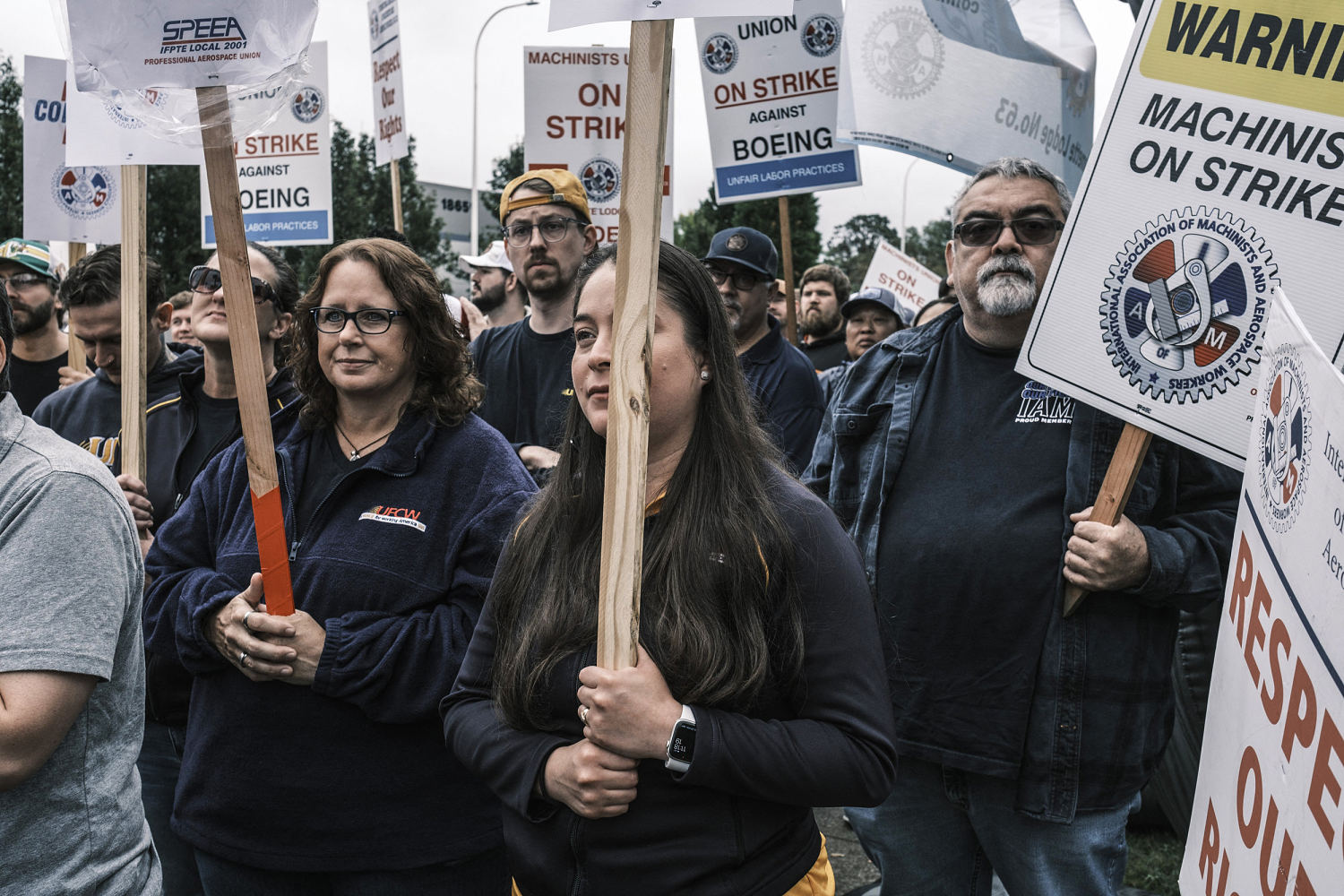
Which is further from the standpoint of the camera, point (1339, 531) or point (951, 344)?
point (951, 344)

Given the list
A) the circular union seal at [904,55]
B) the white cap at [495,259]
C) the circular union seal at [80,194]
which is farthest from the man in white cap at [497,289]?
the circular union seal at [904,55]

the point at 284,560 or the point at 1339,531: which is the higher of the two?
the point at 1339,531

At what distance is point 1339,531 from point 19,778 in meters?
1.77

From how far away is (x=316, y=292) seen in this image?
2740 millimetres

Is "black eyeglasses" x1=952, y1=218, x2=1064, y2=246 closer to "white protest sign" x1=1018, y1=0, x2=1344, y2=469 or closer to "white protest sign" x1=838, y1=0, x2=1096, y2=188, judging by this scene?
"white protest sign" x1=1018, y1=0, x2=1344, y2=469

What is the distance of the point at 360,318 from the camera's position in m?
2.67

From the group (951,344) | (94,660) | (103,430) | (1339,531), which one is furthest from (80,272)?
(1339,531)

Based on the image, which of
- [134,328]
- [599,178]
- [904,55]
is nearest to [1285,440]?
[904,55]

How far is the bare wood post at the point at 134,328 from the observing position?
9.59 feet

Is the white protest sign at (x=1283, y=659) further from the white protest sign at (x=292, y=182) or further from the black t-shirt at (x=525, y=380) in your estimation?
the white protest sign at (x=292, y=182)

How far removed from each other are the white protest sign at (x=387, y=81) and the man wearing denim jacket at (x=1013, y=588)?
16.8 ft

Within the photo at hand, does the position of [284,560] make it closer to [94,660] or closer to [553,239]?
[94,660]

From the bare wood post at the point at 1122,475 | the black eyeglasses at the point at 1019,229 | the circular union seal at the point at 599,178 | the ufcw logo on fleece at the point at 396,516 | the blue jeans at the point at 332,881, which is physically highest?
the circular union seal at the point at 599,178

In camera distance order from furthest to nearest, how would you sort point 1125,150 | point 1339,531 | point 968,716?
point 968,716 → point 1125,150 → point 1339,531
